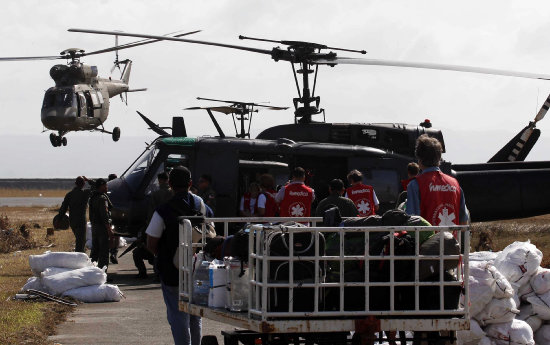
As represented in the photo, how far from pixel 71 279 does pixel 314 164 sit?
646 centimetres

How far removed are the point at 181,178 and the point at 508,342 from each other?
121 inches

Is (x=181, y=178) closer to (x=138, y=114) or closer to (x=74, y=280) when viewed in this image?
(x=74, y=280)

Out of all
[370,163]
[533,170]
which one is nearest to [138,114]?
[370,163]

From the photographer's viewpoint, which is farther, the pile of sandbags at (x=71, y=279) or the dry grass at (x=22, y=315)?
the pile of sandbags at (x=71, y=279)

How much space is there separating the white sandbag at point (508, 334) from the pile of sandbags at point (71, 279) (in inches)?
257

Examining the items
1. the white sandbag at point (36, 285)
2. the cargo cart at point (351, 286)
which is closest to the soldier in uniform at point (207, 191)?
the white sandbag at point (36, 285)

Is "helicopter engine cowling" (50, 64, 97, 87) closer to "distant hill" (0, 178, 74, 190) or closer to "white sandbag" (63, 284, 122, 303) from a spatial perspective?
"white sandbag" (63, 284, 122, 303)

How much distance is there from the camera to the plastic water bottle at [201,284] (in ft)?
24.5

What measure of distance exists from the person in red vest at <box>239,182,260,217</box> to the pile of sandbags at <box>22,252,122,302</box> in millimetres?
3420

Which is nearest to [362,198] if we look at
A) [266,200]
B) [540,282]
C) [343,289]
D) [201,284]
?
A: [266,200]

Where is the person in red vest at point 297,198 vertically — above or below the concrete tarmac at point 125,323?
above

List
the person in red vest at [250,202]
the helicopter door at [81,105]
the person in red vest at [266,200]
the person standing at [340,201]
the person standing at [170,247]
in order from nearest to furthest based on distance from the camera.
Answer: the person standing at [170,247] < the person standing at [340,201] < the person in red vest at [266,200] < the person in red vest at [250,202] < the helicopter door at [81,105]

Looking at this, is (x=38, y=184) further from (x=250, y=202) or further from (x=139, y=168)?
(x=250, y=202)

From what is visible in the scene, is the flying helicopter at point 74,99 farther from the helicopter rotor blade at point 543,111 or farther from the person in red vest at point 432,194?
the person in red vest at point 432,194
